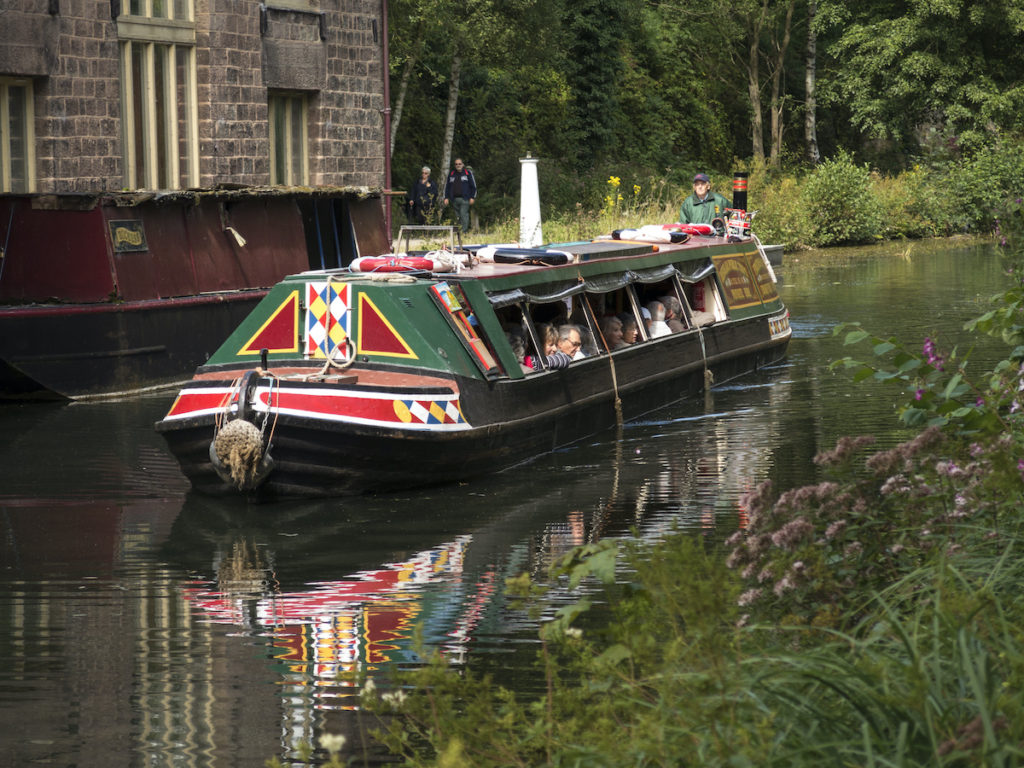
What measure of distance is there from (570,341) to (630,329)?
1701mm

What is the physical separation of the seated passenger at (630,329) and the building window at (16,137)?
7812 millimetres

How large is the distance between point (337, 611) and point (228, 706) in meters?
1.74

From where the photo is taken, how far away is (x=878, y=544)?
5410 millimetres

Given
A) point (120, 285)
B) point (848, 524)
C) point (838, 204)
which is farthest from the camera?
point (838, 204)

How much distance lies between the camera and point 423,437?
10.9 meters

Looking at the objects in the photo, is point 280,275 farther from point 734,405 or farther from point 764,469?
point 764,469

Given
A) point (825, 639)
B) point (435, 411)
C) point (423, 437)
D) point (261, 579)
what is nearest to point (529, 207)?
point (435, 411)

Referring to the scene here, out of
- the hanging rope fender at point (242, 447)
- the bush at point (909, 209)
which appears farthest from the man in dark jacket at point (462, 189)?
the hanging rope fender at point (242, 447)

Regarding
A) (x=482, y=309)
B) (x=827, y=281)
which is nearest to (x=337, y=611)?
(x=482, y=309)

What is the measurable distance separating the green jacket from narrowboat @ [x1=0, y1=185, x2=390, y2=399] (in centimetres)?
533

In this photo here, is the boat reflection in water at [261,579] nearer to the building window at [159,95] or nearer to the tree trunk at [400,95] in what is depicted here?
the building window at [159,95]

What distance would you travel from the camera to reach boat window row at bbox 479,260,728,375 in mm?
13070

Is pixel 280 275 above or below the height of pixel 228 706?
above

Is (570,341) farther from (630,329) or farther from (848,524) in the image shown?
(848,524)
